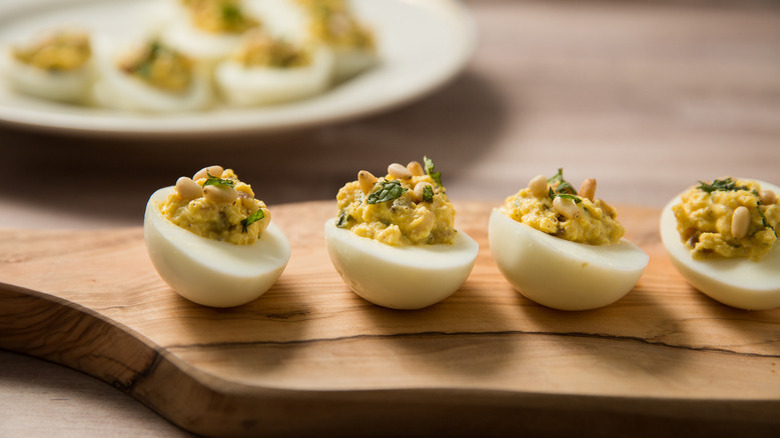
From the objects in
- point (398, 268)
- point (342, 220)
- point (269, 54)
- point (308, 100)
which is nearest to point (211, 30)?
point (269, 54)

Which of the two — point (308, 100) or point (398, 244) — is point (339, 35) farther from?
point (398, 244)

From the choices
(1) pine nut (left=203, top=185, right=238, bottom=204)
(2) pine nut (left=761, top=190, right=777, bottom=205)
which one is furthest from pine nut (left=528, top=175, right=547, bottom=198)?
(1) pine nut (left=203, top=185, right=238, bottom=204)

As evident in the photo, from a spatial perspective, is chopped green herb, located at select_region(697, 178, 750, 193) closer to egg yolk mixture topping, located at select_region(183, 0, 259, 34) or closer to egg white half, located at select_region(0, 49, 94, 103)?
egg yolk mixture topping, located at select_region(183, 0, 259, 34)

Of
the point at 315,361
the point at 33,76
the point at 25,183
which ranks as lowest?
the point at 25,183

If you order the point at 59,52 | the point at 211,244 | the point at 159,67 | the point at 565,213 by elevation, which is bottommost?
the point at 59,52

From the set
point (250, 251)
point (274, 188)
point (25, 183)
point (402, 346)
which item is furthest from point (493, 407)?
point (25, 183)

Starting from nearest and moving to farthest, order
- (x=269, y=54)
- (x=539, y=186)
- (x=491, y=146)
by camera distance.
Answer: (x=539, y=186) < (x=269, y=54) < (x=491, y=146)

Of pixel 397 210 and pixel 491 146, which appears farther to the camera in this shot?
pixel 491 146

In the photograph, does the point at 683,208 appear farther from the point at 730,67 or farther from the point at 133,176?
the point at 730,67

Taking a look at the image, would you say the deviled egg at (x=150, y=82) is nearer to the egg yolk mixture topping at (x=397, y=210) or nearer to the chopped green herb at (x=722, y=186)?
the egg yolk mixture topping at (x=397, y=210)
